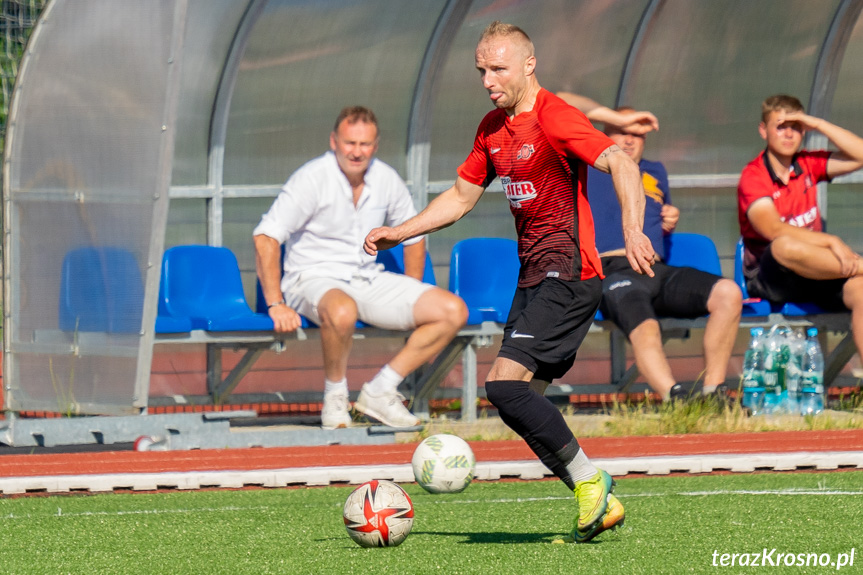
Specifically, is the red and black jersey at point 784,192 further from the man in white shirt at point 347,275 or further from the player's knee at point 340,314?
the player's knee at point 340,314

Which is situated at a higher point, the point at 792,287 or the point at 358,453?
the point at 792,287

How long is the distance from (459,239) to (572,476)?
6.03 meters

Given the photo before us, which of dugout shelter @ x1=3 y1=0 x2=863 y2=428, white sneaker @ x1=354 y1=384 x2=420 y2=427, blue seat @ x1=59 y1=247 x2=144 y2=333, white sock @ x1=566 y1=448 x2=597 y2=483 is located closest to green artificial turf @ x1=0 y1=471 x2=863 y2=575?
white sock @ x1=566 y1=448 x2=597 y2=483

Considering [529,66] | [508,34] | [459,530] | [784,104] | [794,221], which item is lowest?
[459,530]

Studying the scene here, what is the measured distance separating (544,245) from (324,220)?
4013 millimetres

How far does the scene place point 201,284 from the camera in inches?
372

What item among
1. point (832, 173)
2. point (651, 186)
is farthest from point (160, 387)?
point (832, 173)

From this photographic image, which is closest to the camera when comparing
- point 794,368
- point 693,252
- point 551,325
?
point 551,325

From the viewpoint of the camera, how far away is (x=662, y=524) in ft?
16.9

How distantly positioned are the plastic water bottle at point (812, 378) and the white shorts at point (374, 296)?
2.79 m

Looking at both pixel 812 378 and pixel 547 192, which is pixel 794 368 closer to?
pixel 812 378

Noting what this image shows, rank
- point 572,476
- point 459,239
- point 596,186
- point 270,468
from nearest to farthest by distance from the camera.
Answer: point 572,476
point 270,468
point 596,186
point 459,239

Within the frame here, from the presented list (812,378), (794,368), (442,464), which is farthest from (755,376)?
(442,464)

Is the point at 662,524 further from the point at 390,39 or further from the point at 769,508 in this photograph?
the point at 390,39
